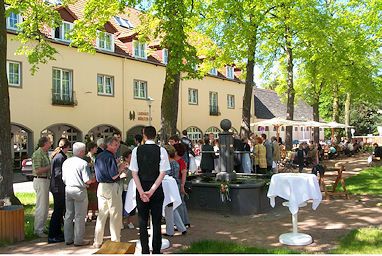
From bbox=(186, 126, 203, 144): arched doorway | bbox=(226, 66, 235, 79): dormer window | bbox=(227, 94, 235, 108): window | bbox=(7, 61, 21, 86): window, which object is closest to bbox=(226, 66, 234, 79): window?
bbox=(226, 66, 235, 79): dormer window

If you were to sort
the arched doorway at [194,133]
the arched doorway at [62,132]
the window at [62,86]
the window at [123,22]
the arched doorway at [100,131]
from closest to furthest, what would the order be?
the window at [62,86], the arched doorway at [62,132], the arched doorway at [100,131], the window at [123,22], the arched doorway at [194,133]

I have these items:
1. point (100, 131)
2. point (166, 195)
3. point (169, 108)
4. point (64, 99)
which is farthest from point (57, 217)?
point (100, 131)

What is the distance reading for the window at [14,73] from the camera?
20.6 m

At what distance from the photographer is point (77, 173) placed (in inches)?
261

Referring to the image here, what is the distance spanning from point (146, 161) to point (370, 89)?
79.0ft

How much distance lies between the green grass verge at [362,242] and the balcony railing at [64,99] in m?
18.5

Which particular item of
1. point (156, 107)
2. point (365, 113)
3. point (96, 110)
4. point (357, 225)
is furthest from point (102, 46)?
point (365, 113)

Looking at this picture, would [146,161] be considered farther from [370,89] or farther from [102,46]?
[370,89]

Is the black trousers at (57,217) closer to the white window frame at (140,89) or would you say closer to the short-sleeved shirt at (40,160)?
the short-sleeved shirt at (40,160)

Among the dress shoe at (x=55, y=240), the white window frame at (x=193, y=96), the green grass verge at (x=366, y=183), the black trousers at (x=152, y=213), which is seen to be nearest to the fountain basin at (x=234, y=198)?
the dress shoe at (x=55, y=240)

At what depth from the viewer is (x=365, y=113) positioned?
51.8 metres

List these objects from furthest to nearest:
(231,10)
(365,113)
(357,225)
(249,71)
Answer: (365,113)
(249,71)
(231,10)
(357,225)

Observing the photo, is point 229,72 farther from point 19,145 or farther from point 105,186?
point 105,186

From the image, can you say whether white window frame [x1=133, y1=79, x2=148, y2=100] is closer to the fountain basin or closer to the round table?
the fountain basin
